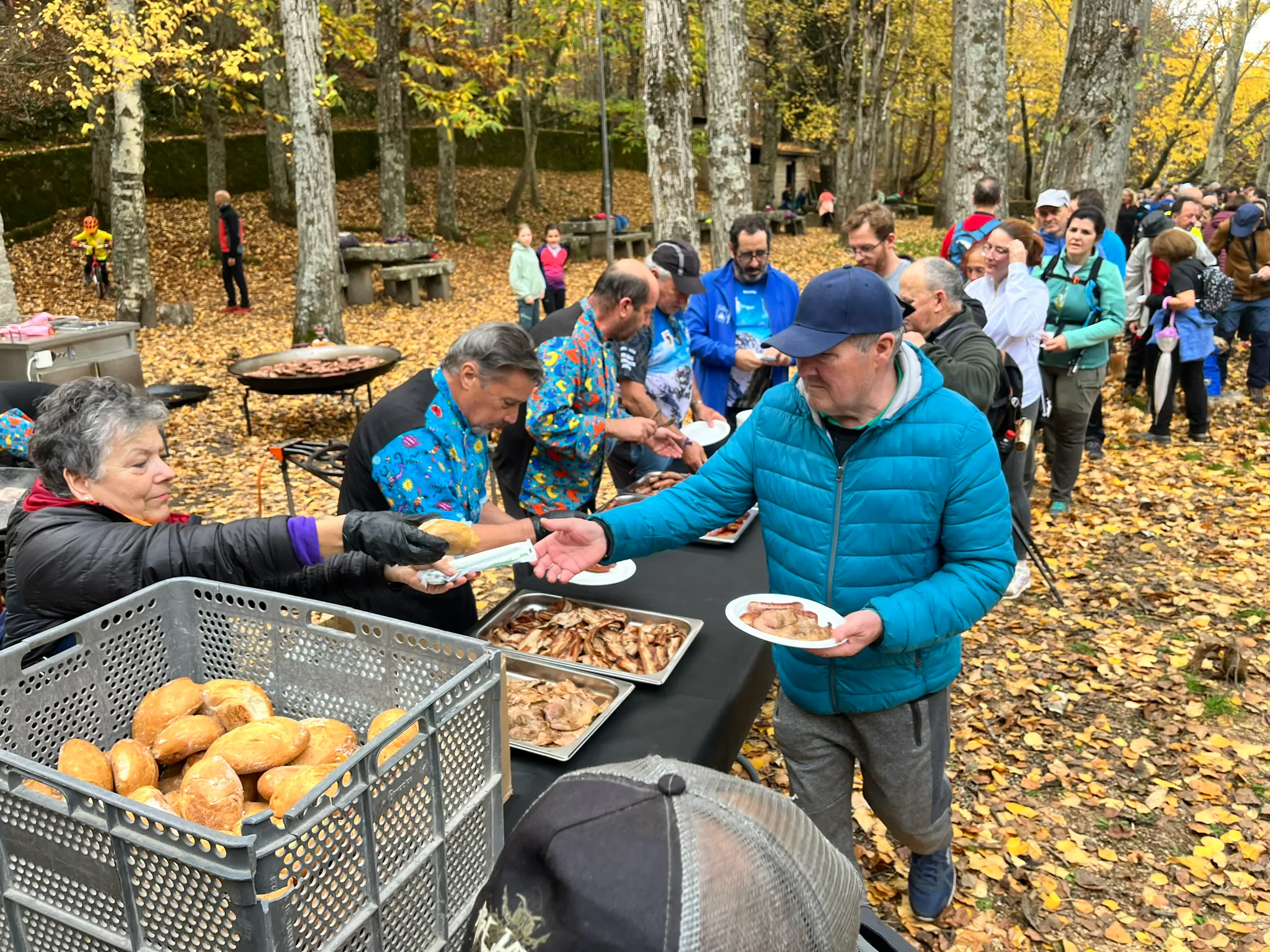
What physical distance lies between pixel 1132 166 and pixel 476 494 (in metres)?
48.6

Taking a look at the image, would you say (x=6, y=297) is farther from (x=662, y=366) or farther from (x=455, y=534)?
(x=455, y=534)

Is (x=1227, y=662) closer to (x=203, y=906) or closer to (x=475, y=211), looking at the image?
(x=203, y=906)

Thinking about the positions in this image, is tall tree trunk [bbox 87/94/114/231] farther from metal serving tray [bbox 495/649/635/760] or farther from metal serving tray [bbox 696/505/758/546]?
metal serving tray [bbox 495/649/635/760]

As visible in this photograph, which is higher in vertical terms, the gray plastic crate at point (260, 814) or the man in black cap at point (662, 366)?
the man in black cap at point (662, 366)

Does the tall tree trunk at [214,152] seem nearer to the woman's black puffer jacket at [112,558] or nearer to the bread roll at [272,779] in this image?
the woman's black puffer jacket at [112,558]

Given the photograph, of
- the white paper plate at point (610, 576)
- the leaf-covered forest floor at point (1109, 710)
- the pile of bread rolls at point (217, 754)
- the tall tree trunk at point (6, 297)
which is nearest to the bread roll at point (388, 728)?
the pile of bread rolls at point (217, 754)

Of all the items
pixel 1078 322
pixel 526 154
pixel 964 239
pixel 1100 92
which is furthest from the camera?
pixel 526 154

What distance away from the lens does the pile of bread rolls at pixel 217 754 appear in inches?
61.6

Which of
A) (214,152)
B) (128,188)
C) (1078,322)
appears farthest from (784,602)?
(214,152)

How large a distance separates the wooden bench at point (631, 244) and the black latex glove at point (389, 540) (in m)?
20.1

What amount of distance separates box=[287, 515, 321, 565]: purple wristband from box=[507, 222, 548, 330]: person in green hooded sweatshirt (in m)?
10.7

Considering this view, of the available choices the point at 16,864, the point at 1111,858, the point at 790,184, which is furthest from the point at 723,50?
the point at 790,184

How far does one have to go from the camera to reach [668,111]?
9133mm

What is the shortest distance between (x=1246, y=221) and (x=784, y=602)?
8.76 m
